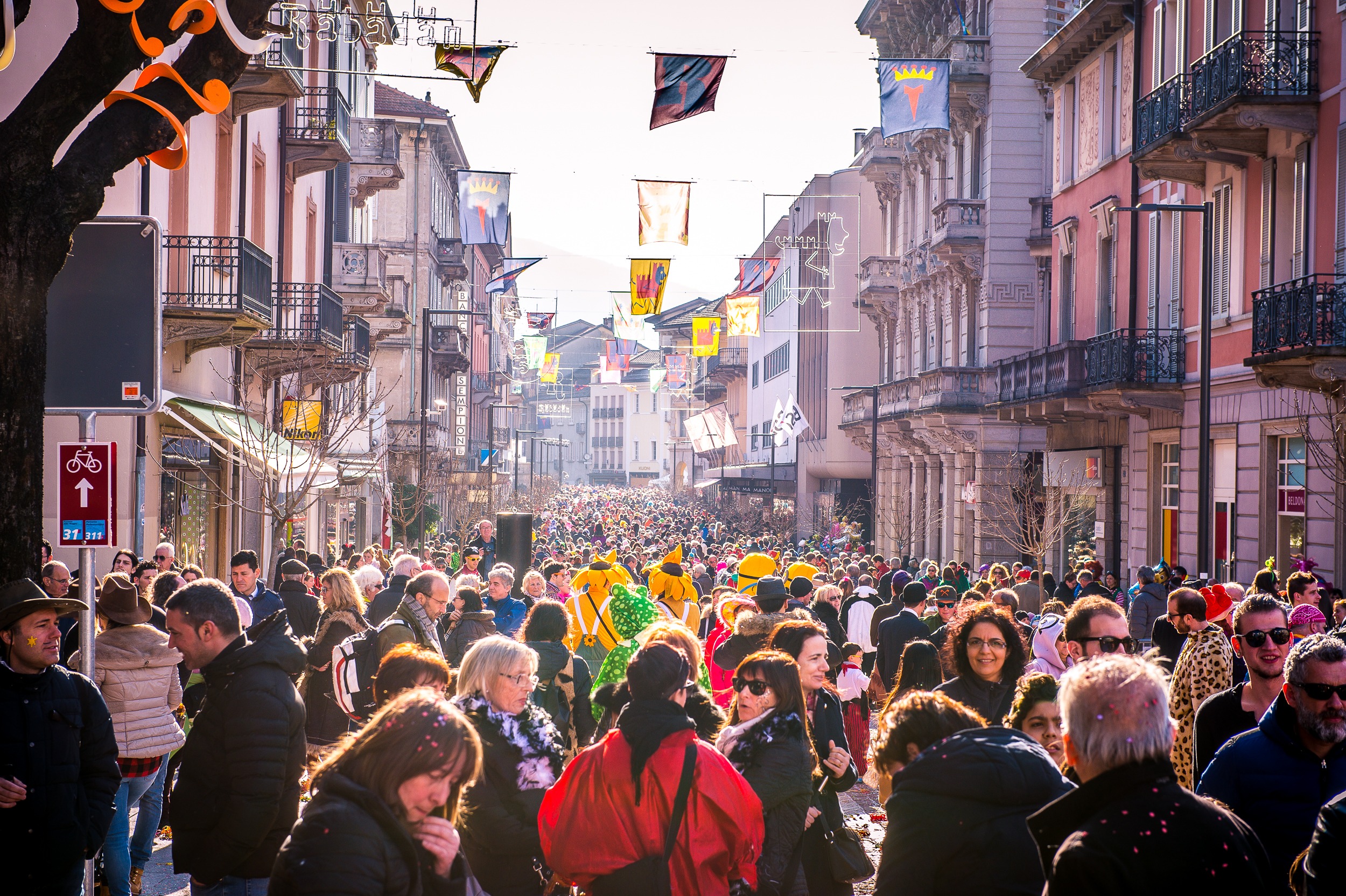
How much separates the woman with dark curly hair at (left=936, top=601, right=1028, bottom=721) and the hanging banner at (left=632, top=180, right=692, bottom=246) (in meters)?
21.3

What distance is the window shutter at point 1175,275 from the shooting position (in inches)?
995

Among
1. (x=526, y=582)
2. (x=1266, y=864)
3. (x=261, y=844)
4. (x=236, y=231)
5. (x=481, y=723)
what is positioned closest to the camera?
(x=1266, y=864)

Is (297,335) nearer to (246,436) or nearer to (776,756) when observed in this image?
(246,436)

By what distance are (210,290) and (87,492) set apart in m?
14.9

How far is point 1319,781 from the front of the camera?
4.97 meters

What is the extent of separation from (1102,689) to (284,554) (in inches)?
701

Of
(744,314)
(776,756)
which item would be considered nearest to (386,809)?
(776,756)

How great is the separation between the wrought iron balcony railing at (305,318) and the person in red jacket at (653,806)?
2148 cm

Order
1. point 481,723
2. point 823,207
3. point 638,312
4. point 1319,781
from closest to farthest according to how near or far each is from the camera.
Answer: point 1319,781, point 481,723, point 638,312, point 823,207

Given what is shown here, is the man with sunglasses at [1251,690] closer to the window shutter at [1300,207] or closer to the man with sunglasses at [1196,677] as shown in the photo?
the man with sunglasses at [1196,677]

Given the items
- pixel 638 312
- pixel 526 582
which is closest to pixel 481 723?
pixel 526 582

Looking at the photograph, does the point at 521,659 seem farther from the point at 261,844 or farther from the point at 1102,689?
the point at 1102,689

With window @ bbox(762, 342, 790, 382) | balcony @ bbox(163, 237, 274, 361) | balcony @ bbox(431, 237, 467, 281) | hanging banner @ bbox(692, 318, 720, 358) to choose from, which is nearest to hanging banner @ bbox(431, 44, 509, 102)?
balcony @ bbox(163, 237, 274, 361)

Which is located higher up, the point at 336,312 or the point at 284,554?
the point at 336,312
